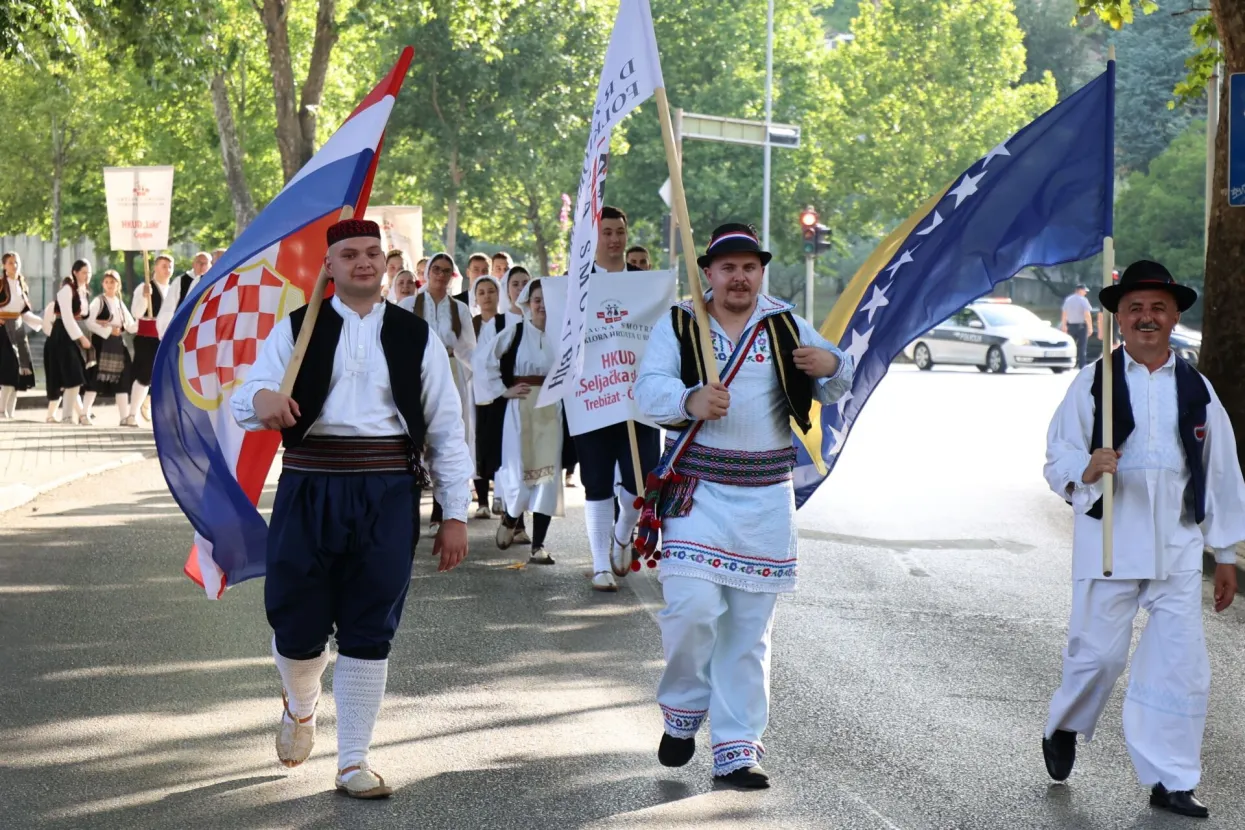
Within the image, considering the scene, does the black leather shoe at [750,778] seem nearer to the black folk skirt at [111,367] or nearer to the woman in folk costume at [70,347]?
the woman in folk costume at [70,347]

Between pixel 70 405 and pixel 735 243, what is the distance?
19154 millimetres

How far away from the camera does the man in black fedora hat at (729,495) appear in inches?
249

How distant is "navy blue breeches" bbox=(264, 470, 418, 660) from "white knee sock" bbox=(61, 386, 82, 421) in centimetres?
1843

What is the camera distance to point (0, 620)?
9531 mm

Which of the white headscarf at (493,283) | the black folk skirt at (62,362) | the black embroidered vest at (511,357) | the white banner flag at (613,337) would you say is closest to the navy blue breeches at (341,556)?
the white banner flag at (613,337)

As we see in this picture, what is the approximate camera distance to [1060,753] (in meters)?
6.32

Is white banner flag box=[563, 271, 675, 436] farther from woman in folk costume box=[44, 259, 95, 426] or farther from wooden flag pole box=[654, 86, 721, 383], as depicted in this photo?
woman in folk costume box=[44, 259, 95, 426]

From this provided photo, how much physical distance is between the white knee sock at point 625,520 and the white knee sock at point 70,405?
1466cm

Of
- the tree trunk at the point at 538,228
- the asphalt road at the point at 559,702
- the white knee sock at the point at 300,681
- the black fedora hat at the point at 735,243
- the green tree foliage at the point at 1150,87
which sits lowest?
the asphalt road at the point at 559,702

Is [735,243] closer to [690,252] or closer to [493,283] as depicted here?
[690,252]

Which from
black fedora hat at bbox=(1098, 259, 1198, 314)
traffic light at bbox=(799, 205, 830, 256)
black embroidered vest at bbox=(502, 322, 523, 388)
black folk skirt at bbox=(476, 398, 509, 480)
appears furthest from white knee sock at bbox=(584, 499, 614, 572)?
traffic light at bbox=(799, 205, 830, 256)

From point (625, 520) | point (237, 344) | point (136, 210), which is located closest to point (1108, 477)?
point (237, 344)

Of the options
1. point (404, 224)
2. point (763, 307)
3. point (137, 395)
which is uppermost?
point (404, 224)

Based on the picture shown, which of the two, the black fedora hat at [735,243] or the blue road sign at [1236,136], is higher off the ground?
the blue road sign at [1236,136]
